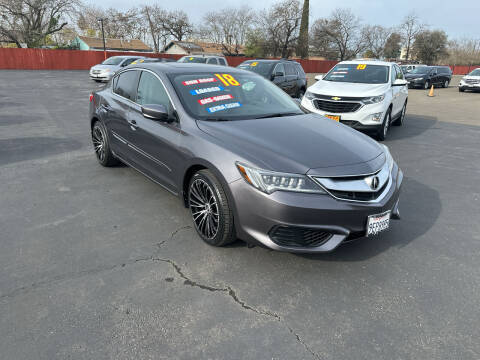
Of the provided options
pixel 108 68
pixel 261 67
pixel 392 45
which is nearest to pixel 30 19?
pixel 108 68

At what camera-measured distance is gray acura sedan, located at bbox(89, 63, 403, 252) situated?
2.64m

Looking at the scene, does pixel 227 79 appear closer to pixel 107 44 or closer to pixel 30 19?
pixel 30 19

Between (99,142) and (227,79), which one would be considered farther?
(99,142)

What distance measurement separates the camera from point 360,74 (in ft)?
28.1

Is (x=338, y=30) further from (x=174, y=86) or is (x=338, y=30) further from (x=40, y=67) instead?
(x=174, y=86)

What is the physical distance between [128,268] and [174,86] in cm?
191

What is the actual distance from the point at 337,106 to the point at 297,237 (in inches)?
209

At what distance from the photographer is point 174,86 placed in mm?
3664

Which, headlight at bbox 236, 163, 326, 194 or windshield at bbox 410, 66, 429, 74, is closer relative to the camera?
headlight at bbox 236, 163, 326, 194

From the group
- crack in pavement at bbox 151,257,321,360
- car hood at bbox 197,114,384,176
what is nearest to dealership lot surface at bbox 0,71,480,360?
crack in pavement at bbox 151,257,321,360

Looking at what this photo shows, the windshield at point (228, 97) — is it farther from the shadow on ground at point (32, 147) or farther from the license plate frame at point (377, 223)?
the shadow on ground at point (32, 147)

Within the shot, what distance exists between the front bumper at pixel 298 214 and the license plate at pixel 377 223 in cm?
4

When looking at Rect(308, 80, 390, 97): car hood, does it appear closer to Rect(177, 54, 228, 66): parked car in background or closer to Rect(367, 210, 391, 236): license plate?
Rect(367, 210, 391, 236): license plate

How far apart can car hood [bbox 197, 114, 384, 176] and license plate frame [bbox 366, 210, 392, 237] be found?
377 mm
